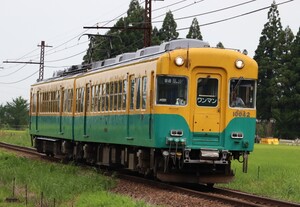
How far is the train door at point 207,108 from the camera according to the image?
55.2ft

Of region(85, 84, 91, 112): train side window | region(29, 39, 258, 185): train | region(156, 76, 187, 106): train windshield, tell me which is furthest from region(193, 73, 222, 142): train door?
region(85, 84, 91, 112): train side window

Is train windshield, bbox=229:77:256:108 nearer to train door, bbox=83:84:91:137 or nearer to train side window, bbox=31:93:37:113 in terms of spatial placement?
train door, bbox=83:84:91:137

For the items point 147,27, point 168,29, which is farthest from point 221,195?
point 168,29

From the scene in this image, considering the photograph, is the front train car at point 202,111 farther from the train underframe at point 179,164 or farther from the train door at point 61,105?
the train door at point 61,105

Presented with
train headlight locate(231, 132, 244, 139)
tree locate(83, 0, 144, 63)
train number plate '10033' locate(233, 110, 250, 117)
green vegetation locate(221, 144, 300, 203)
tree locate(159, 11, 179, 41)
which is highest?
tree locate(159, 11, 179, 41)

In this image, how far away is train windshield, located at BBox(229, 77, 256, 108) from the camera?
675 inches

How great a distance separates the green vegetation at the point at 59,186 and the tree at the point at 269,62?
54231mm

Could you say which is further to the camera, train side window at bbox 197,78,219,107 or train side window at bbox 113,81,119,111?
train side window at bbox 113,81,119,111

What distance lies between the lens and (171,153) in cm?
1656

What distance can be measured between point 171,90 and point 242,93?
1810 mm

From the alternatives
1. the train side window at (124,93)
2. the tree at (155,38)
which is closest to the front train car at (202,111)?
the train side window at (124,93)

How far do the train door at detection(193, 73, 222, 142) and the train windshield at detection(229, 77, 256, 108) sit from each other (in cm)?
35

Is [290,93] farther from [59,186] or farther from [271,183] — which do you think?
[59,186]

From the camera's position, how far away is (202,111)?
55.3 ft
